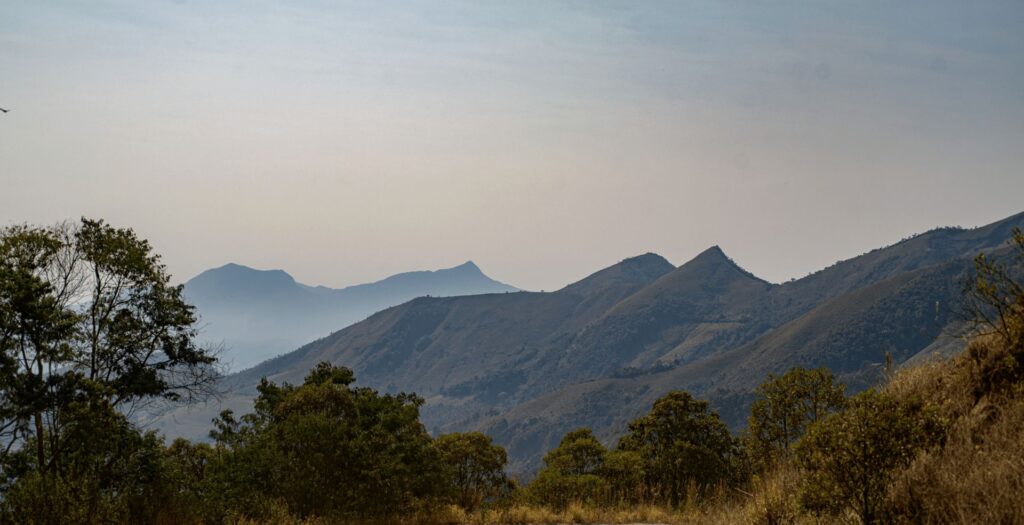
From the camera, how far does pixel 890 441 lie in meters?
8.87

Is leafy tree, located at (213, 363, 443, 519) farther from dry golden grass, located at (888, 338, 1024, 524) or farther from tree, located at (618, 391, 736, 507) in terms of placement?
tree, located at (618, 391, 736, 507)

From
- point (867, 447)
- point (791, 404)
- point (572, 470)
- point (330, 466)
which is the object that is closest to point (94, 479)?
point (330, 466)

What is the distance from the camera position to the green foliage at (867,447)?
29.2 feet

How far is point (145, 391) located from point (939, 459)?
22595 mm

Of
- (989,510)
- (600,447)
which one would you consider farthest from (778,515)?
(600,447)

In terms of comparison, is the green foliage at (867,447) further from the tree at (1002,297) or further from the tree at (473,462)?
the tree at (473,462)

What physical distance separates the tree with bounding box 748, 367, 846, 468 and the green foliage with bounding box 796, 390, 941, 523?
14675 millimetres

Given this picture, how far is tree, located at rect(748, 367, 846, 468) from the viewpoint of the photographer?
81.0 feet

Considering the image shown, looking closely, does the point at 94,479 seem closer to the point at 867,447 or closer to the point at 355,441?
the point at 355,441

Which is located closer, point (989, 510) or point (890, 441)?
point (989, 510)

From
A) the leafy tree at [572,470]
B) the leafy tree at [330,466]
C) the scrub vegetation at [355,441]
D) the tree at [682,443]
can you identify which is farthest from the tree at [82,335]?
the tree at [682,443]

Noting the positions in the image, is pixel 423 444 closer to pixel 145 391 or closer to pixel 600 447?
pixel 145 391

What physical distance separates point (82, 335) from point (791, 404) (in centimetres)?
2274

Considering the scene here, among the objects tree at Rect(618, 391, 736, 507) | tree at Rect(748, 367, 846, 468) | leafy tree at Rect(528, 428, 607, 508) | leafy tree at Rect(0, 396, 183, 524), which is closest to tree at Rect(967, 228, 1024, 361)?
tree at Rect(748, 367, 846, 468)
